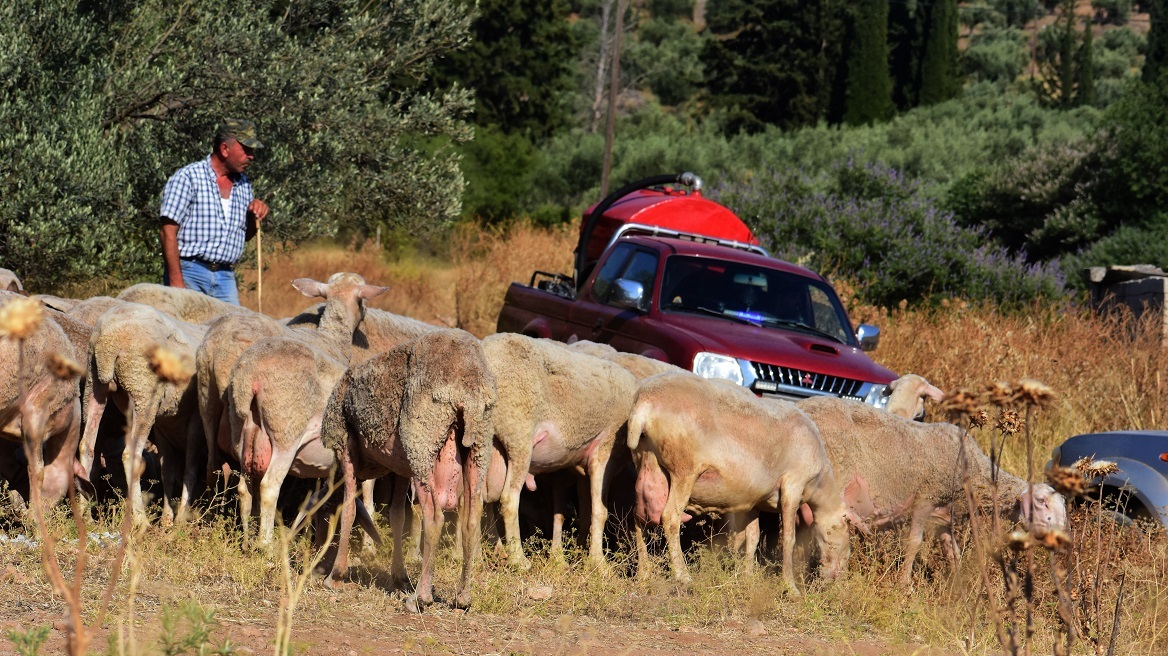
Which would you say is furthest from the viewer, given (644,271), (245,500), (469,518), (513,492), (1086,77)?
(1086,77)

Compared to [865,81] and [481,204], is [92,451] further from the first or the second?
[865,81]

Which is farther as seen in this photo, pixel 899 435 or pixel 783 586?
pixel 899 435

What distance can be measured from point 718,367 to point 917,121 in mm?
33831

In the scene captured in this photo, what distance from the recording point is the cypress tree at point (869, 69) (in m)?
45.2

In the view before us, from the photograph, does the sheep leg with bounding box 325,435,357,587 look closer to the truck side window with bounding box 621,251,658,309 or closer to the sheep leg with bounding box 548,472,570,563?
the sheep leg with bounding box 548,472,570,563

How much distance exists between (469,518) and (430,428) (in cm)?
49

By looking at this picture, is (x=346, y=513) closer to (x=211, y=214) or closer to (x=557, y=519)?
(x=557, y=519)

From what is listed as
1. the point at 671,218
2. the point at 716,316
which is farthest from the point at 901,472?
the point at 671,218

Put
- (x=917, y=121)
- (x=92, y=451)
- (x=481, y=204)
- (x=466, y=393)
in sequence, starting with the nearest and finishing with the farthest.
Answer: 1. (x=466, y=393)
2. (x=92, y=451)
3. (x=481, y=204)
4. (x=917, y=121)

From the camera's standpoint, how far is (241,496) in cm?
729

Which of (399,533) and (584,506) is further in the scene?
(584,506)

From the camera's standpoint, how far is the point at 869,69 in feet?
149

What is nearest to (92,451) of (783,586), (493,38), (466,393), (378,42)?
(466,393)

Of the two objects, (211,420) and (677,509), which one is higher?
(211,420)
